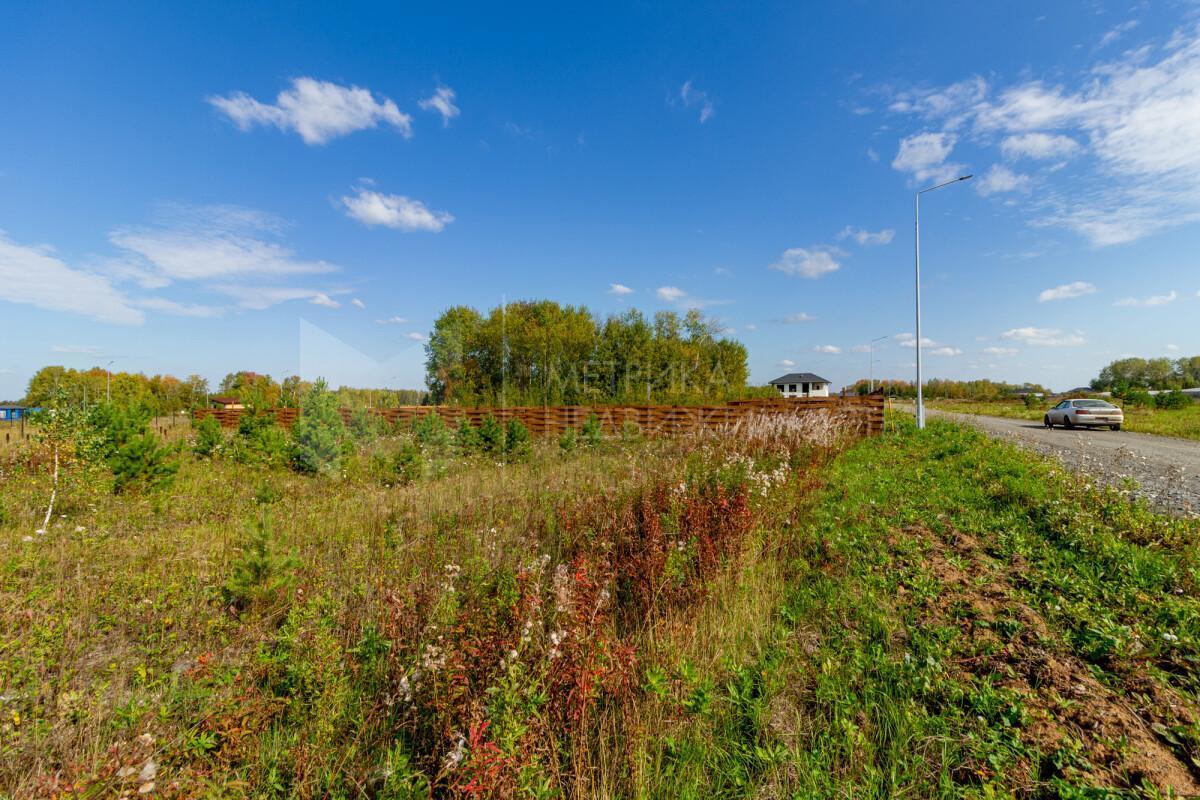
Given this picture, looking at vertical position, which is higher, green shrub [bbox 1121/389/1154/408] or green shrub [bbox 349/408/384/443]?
green shrub [bbox 1121/389/1154/408]

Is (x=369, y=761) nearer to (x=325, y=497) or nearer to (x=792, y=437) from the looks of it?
(x=325, y=497)

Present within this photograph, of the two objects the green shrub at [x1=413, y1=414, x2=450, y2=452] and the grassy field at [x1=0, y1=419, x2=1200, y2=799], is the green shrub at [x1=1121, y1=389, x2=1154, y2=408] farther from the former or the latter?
the green shrub at [x1=413, y1=414, x2=450, y2=452]

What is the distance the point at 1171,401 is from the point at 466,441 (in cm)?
3706

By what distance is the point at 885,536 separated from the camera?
4.52m

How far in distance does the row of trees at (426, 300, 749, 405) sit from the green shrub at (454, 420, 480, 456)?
6.95m

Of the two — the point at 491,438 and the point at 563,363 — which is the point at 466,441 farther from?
the point at 563,363

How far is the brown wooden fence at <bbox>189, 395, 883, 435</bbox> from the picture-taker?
11992 millimetres

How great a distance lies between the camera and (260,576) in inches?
131

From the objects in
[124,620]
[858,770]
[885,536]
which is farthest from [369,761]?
[885,536]

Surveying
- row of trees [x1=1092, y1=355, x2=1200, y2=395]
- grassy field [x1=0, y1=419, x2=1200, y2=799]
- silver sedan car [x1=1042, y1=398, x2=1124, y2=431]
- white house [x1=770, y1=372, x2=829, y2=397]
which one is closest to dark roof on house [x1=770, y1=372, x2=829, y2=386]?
white house [x1=770, y1=372, x2=829, y2=397]

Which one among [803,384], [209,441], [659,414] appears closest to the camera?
[209,441]

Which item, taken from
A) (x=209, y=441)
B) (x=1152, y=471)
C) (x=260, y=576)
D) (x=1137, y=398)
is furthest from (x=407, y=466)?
(x=1137, y=398)

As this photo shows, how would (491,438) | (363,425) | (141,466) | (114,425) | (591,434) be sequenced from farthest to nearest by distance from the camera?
(363,425), (591,434), (491,438), (114,425), (141,466)

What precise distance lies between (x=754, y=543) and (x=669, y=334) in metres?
31.5
